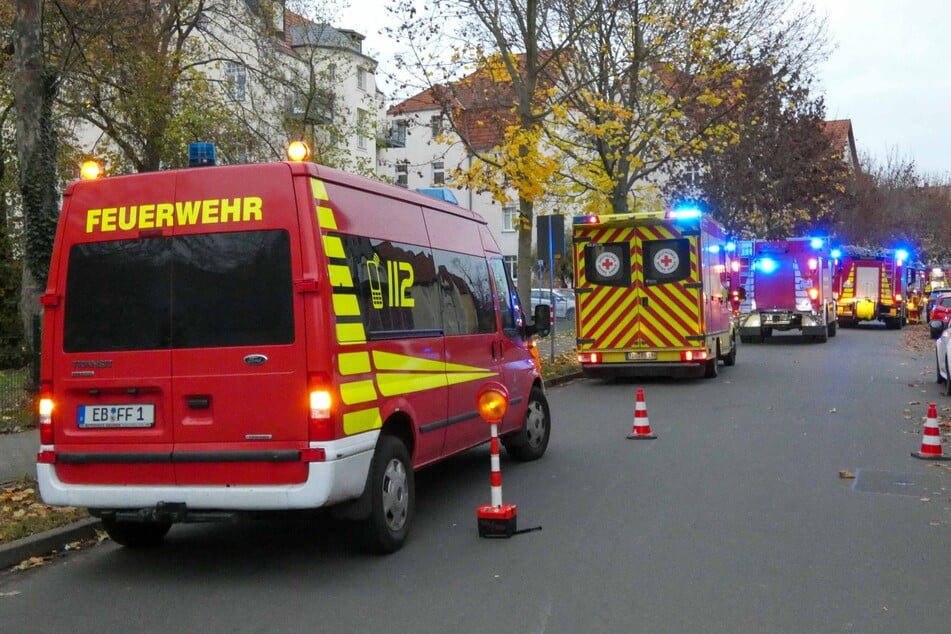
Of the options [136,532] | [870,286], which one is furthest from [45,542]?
[870,286]

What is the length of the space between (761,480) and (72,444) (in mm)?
5655

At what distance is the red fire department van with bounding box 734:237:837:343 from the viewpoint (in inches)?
1225

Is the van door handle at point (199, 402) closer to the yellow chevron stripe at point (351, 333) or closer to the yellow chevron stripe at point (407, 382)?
the yellow chevron stripe at point (351, 333)

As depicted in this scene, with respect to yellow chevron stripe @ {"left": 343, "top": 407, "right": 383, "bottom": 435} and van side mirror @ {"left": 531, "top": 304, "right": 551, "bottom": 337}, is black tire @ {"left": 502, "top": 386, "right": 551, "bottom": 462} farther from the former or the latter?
yellow chevron stripe @ {"left": 343, "top": 407, "right": 383, "bottom": 435}

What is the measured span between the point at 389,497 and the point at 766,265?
89.3 feet

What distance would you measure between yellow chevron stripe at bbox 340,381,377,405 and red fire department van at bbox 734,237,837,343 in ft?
86.2

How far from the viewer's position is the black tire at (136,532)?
691 cm

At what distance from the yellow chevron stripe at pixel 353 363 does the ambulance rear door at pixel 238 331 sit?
0.82ft

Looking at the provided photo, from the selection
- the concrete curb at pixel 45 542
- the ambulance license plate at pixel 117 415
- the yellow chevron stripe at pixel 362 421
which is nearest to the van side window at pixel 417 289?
the yellow chevron stripe at pixel 362 421

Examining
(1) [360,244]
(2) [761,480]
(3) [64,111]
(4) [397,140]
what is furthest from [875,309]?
(1) [360,244]

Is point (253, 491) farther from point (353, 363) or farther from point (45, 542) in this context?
point (45, 542)

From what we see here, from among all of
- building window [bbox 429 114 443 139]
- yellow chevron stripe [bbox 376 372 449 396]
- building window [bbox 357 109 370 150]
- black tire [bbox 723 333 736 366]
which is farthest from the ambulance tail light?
building window [bbox 357 109 370 150]

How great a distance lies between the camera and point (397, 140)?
5397 cm

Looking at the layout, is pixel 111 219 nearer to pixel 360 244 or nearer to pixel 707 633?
pixel 360 244
